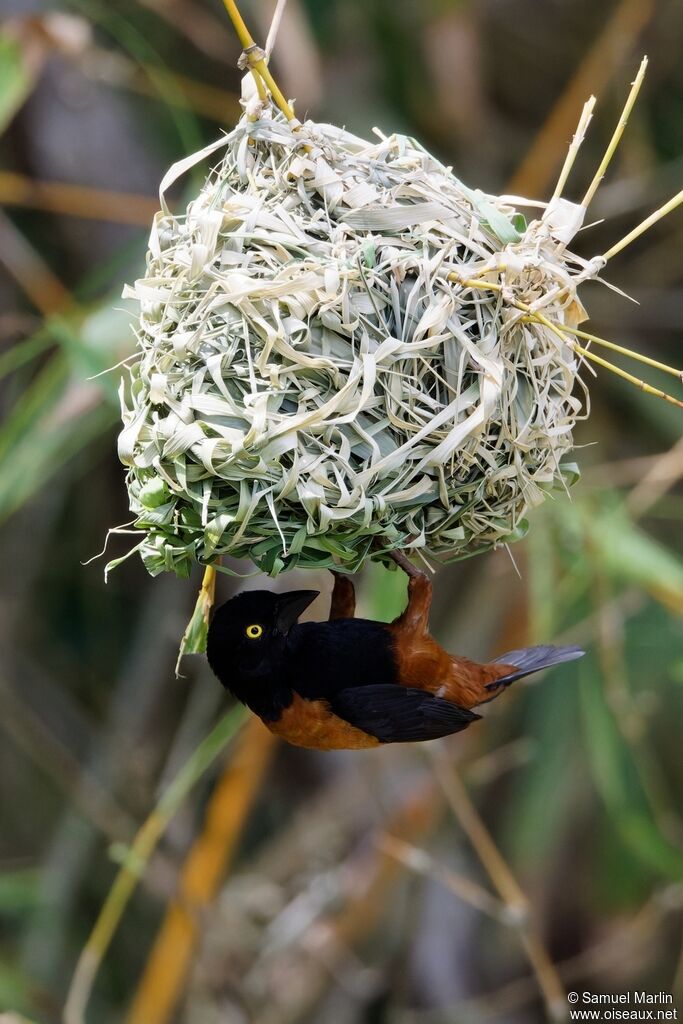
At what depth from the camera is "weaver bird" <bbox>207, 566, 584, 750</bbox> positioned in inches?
76.3

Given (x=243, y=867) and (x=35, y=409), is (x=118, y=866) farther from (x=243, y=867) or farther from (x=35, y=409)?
(x=35, y=409)

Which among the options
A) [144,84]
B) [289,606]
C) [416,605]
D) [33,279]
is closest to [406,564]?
[416,605]

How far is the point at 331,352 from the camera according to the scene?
5.39ft

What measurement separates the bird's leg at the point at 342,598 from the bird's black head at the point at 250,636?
0.09m

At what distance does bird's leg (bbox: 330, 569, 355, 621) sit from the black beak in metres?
0.09

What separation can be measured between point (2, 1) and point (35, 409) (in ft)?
6.95

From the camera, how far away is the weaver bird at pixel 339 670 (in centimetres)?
194

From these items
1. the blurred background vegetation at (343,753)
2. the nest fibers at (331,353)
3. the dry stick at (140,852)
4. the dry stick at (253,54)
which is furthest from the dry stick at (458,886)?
the dry stick at (253,54)

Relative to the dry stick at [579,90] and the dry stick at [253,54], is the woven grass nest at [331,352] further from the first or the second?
the dry stick at [579,90]

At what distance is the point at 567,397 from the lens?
6.11ft

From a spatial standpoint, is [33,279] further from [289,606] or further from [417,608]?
[417,608]

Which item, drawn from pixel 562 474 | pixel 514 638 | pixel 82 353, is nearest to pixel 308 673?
pixel 562 474

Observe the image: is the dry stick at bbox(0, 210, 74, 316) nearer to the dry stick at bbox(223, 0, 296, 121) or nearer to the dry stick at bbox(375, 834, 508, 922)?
the dry stick at bbox(223, 0, 296, 121)

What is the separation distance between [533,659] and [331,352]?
0.81 meters
